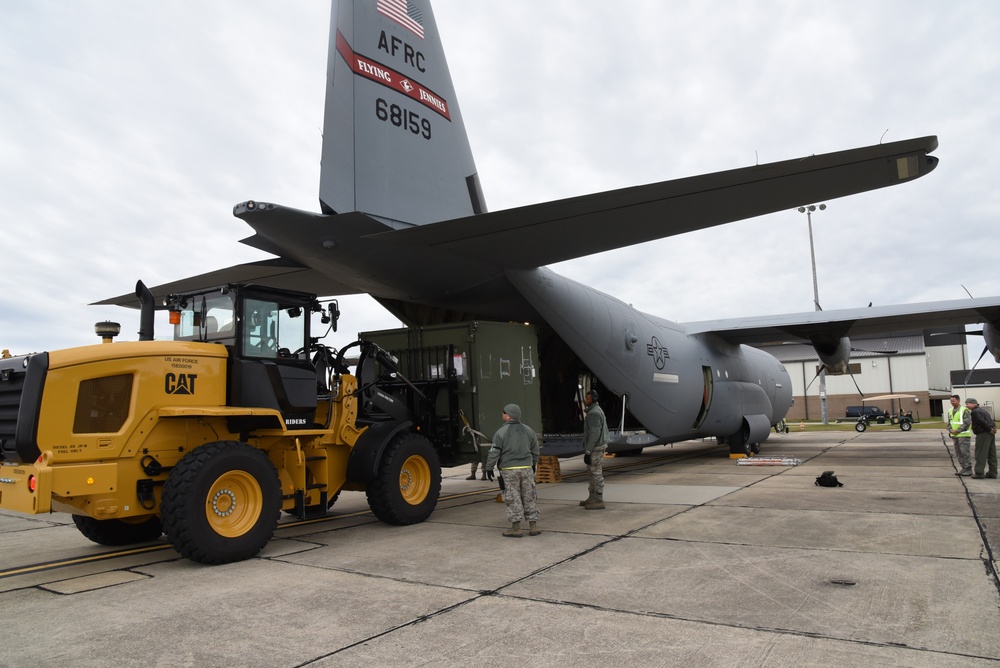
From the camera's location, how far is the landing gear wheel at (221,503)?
5832 millimetres

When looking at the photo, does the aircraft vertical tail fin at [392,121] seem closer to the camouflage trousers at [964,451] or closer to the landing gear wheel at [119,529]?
the landing gear wheel at [119,529]

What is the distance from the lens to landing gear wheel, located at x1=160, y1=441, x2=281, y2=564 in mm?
5832

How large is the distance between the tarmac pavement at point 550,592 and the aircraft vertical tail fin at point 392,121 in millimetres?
4109

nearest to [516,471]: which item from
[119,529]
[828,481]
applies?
[119,529]

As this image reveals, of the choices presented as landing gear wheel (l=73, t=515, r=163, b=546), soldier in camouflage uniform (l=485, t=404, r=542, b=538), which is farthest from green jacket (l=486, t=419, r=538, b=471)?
landing gear wheel (l=73, t=515, r=163, b=546)

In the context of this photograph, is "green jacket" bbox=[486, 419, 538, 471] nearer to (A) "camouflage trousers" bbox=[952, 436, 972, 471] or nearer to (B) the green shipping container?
(B) the green shipping container

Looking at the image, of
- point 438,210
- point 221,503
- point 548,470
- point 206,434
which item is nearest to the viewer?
point 221,503

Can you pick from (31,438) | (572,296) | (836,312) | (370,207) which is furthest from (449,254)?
(836,312)

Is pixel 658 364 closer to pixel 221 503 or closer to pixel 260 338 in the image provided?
pixel 260 338

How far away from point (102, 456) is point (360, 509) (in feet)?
15.1

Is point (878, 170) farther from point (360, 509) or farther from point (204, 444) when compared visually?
point (360, 509)

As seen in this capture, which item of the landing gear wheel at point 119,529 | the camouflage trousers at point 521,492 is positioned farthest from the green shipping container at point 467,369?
the landing gear wheel at point 119,529

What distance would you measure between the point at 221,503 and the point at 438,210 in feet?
15.1

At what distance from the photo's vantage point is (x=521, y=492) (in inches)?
295
